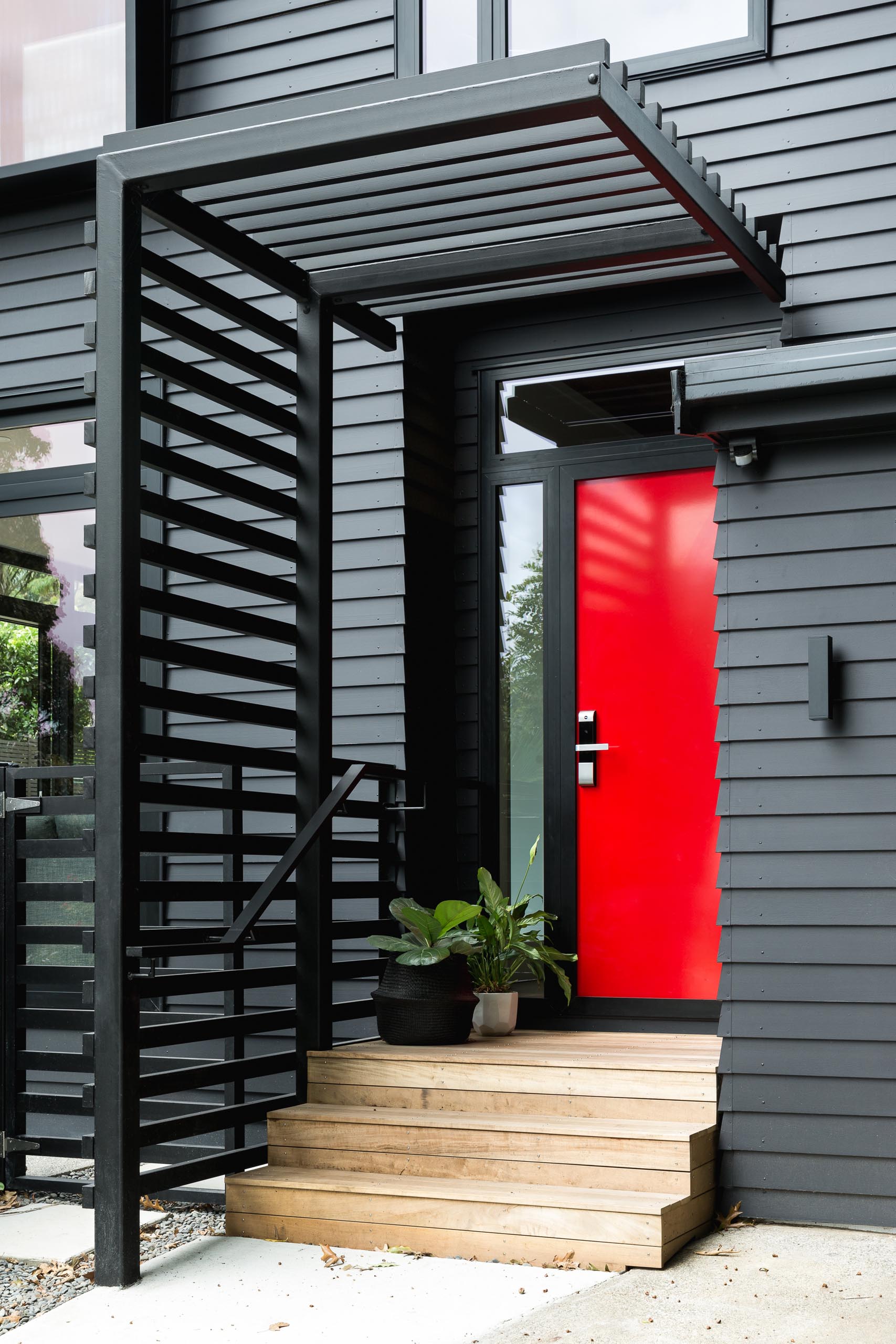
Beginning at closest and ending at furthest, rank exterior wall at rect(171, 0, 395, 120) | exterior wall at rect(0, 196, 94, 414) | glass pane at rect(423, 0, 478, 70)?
glass pane at rect(423, 0, 478, 70) → exterior wall at rect(171, 0, 395, 120) → exterior wall at rect(0, 196, 94, 414)

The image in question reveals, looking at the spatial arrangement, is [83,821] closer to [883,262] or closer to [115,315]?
[115,315]

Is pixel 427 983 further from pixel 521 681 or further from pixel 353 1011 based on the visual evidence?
pixel 521 681

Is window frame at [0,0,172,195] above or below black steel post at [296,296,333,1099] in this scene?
above

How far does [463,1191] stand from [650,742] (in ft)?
6.39

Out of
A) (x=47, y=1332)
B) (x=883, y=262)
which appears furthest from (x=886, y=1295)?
(x=883, y=262)

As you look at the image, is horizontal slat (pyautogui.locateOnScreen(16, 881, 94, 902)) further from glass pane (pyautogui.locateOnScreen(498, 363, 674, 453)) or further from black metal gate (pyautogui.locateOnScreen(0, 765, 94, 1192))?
glass pane (pyautogui.locateOnScreen(498, 363, 674, 453))

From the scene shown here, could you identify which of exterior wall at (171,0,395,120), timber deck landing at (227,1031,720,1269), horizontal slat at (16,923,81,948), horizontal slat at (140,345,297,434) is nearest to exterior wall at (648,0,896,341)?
exterior wall at (171,0,395,120)

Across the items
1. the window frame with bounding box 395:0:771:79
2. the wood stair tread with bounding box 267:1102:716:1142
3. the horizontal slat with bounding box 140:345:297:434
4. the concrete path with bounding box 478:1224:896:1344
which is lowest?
the concrete path with bounding box 478:1224:896:1344

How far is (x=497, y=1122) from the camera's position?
4055 mm

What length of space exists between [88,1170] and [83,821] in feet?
4.23

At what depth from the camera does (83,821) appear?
532 centimetres

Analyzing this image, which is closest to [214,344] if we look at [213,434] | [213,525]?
[213,434]

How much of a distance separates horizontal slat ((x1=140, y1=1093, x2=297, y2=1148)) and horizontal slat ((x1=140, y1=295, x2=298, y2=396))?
2.21 meters

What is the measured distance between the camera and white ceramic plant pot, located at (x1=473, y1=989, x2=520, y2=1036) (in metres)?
4.93
